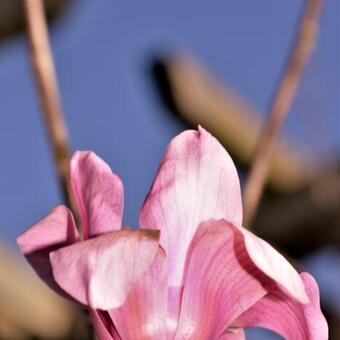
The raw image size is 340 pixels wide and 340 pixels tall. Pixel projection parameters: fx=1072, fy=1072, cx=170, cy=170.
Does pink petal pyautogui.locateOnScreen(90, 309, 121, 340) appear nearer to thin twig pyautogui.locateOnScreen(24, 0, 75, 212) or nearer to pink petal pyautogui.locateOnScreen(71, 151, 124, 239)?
pink petal pyautogui.locateOnScreen(71, 151, 124, 239)

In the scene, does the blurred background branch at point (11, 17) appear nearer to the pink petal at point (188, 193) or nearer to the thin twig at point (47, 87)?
the thin twig at point (47, 87)

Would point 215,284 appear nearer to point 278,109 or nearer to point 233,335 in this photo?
point 233,335

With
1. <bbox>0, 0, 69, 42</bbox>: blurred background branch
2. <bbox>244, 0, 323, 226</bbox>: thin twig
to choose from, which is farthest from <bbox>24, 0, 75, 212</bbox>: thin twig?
<bbox>0, 0, 69, 42</bbox>: blurred background branch

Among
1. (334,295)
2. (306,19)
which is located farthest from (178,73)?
(306,19)

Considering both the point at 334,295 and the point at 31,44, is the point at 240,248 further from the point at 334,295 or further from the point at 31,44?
the point at 334,295

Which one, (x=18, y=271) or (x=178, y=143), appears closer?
(x=178, y=143)

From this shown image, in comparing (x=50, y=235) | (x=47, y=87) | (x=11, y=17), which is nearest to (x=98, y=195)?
(x=50, y=235)
